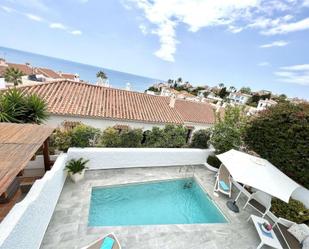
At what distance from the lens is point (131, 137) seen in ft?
38.2

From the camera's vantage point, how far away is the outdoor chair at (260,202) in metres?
8.91

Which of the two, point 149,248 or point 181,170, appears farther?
point 181,170

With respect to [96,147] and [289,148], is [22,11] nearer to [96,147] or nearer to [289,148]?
[96,147]

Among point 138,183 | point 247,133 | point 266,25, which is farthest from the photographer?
point 266,25

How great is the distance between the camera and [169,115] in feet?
72.6

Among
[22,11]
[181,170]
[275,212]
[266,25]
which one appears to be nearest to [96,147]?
[181,170]

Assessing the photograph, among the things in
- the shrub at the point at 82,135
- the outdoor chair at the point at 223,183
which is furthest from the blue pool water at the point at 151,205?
the shrub at the point at 82,135

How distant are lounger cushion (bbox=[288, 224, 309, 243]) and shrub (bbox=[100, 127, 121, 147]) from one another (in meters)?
9.16

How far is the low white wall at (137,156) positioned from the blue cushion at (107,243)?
16.8 ft

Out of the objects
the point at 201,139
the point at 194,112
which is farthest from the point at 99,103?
the point at 194,112

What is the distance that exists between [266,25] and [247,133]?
9.79 m

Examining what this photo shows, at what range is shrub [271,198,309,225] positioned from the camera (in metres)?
8.35

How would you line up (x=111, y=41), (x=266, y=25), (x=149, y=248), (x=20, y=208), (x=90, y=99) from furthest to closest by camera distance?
(x=111, y=41) → (x=90, y=99) → (x=266, y=25) → (x=149, y=248) → (x=20, y=208)

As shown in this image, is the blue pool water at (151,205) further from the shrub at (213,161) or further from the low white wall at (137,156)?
the shrub at (213,161)
